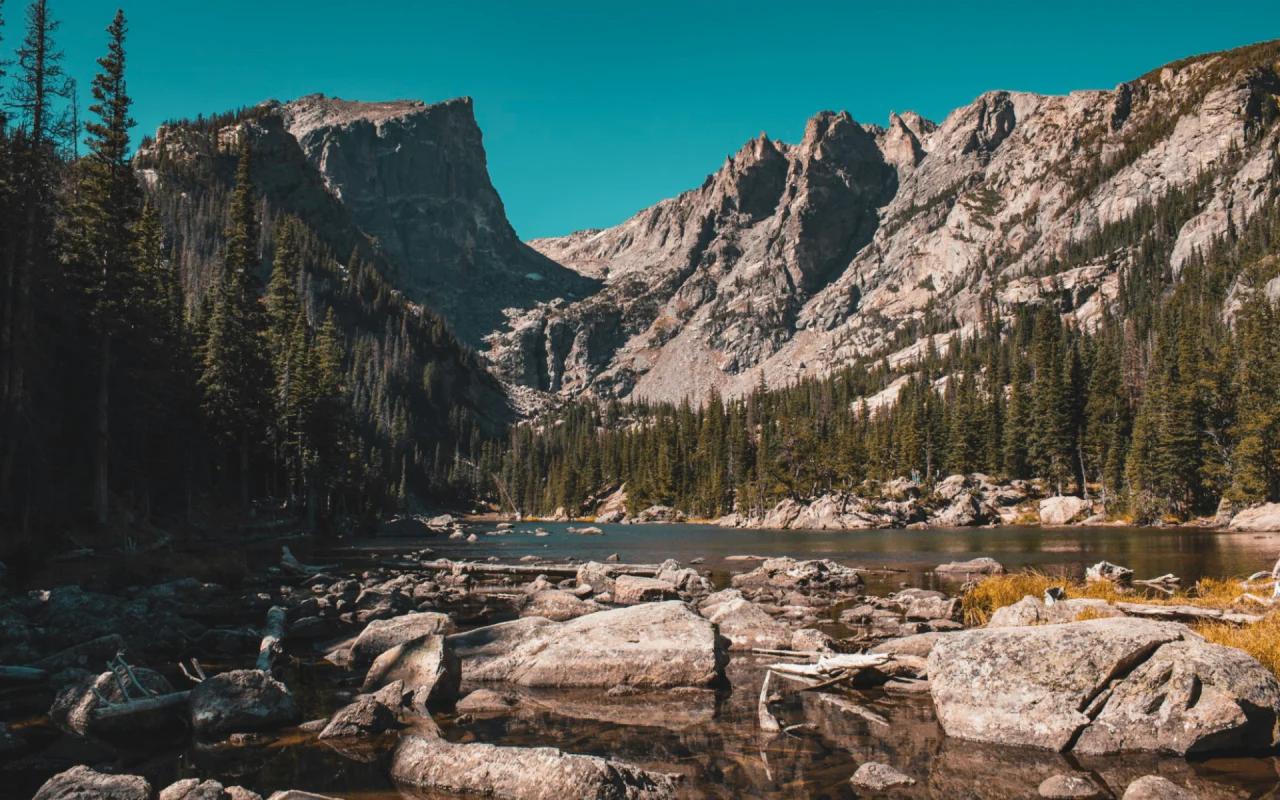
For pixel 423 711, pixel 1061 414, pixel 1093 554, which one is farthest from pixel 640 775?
pixel 1061 414

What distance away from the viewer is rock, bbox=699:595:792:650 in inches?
656

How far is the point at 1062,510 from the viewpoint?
7500 cm

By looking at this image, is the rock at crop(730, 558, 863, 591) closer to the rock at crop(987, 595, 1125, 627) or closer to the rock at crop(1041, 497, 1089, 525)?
the rock at crop(987, 595, 1125, 627)

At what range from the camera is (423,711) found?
11875mm

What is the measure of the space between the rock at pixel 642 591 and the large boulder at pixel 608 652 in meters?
→ 9.21

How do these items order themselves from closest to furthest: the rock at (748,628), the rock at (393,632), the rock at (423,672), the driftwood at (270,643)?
1. the rock at (423,672)
2. the driftwood at (270,643)
3. the rock at (393,632)
4. the rock at (748,628)

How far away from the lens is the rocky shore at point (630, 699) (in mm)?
8672

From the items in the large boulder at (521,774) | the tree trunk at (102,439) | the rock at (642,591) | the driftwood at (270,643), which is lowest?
the rock at (642,591)

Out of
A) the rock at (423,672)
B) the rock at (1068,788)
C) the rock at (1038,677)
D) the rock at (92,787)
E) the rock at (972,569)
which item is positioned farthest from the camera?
the rock at (972,569)

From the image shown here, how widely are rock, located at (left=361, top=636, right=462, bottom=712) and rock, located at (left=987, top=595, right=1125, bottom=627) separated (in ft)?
37.1

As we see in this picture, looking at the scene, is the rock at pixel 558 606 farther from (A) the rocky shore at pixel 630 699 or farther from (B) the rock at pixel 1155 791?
(B) the rock at pixel 1155 791

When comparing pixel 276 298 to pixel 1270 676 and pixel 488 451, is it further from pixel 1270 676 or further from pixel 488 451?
pixel 488 451

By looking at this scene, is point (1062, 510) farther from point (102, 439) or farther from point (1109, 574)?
point (102, 439)

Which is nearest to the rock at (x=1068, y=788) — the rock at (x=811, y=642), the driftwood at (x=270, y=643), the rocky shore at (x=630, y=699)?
the rocky shore at (x=630, y=699)
